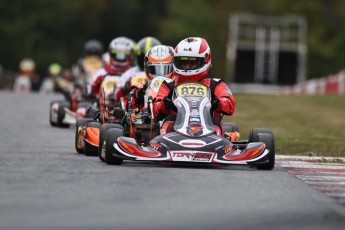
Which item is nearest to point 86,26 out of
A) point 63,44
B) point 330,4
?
point 63,44

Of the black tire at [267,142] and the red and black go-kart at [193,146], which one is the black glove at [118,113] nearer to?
the red and black go-kart at [193,146]

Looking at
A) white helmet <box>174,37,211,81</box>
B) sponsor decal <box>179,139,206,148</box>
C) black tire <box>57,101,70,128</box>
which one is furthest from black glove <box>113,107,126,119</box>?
black tire <box>57,101,70,128</box>

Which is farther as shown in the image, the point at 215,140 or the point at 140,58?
the point at 140,58

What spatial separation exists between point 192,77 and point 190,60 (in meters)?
0.19

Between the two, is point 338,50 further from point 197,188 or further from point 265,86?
point 197,188

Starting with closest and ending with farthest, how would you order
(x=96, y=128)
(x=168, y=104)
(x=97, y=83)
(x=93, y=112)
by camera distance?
(x=168, y=104) → (x=96, y=128) → (x=93, y=112) → (x=97, y=83)

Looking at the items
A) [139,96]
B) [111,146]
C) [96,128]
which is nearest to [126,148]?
[111,146]

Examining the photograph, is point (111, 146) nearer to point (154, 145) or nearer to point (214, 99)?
point (154, 145)

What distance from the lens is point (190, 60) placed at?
1490 cm

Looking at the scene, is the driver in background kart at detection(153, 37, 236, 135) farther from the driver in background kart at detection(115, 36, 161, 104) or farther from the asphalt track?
the driver in background kart at detection(115, 36, 161, 104)

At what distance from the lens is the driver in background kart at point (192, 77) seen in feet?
48.2

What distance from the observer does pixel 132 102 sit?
16562 mm

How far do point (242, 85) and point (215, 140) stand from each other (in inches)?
1606

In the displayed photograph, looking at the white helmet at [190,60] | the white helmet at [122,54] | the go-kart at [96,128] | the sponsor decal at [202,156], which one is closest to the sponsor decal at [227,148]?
the sponsor decal at [202,156]
